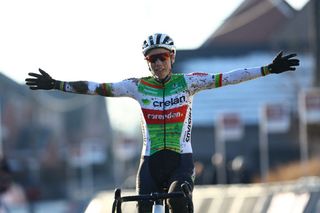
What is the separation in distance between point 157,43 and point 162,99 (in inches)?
21.6

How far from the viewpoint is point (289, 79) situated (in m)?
61.4

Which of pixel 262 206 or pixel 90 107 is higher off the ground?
pixel 90 107

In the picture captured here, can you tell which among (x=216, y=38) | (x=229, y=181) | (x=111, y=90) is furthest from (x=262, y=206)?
(x=216, y=38)

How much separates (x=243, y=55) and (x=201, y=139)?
651 cm

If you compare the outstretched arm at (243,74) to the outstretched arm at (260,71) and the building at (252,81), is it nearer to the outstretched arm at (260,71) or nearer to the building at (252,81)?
the outstretched arm at (260,71)

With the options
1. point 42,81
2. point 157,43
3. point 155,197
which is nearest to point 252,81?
point 42,81

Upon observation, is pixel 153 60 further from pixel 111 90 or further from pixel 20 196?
pixel 20 196

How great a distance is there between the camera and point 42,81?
12633 millimetres

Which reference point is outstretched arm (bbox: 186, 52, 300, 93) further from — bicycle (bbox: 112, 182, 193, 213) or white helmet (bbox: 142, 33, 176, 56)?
bicycle (bbox: 112, 182, 193, 213)

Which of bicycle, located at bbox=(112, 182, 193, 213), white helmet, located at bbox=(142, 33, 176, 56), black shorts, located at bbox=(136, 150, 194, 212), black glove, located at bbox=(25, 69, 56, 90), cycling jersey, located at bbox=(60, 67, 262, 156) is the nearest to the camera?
bicycle, located at bbox=(112, 182, 193, 213)

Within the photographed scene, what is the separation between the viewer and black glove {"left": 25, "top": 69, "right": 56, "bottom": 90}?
41.3ft

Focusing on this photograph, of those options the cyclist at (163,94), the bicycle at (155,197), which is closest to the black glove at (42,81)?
the cyclist at (163,94)

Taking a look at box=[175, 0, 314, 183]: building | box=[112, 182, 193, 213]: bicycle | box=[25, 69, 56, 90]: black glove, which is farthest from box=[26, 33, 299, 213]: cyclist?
box=[175, 0, 314, 183]: building

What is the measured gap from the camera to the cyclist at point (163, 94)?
12297 mm
